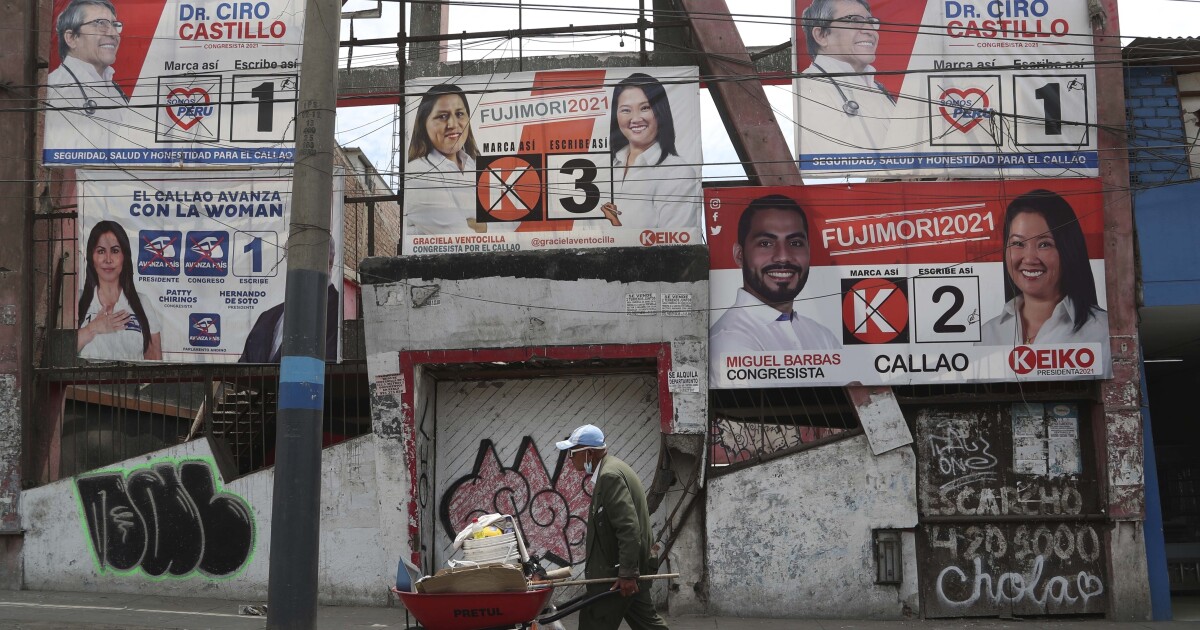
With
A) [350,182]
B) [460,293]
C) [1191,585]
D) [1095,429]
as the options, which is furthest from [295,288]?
[1191,585]

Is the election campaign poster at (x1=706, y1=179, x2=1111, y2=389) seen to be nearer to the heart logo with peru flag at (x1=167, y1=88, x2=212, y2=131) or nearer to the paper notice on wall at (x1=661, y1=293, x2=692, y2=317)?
the paper notice on wall at (x1=661, y1=293, x2=692, y2=317)

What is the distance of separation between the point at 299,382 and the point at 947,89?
25.7ft

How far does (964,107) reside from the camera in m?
11.5

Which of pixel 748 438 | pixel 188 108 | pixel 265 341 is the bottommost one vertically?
pixel 748 438

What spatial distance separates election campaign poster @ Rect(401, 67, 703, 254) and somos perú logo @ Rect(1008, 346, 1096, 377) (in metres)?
3.59

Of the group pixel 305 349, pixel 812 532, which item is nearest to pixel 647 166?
pixel 812 532

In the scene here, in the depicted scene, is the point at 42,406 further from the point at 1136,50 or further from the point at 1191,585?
the point at 1191,585

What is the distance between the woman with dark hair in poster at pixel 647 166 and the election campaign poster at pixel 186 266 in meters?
3.14

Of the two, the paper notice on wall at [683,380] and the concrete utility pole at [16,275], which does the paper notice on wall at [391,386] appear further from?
the concrete utility pole at [16,275]

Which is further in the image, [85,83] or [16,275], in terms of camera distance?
[85,83]

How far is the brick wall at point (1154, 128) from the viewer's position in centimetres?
1155

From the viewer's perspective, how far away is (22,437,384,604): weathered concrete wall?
11.4 metres

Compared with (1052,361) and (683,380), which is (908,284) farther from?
(683,380)

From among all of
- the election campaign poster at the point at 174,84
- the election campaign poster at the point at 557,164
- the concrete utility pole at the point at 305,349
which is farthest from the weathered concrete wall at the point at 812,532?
the election campaign poster at the point at 174,84
